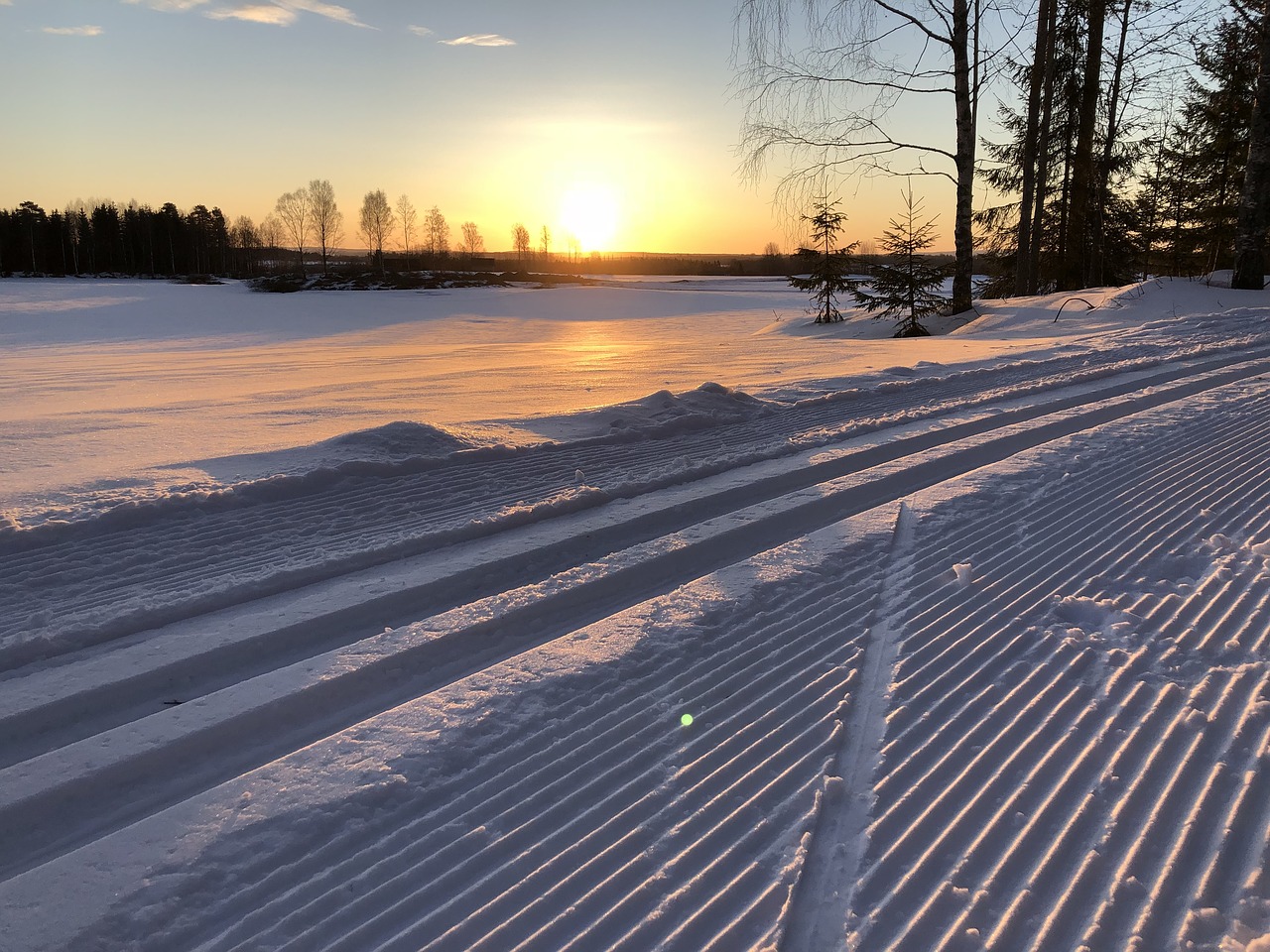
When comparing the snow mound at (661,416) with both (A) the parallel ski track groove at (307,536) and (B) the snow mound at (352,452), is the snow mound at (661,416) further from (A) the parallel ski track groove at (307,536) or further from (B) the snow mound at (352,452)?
(B) the snow mound at (352,452)

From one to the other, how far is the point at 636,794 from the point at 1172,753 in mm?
1502

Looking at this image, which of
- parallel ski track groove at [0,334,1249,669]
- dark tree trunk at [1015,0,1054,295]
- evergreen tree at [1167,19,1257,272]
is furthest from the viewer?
evergreen tree at [1167,19,1257,272]

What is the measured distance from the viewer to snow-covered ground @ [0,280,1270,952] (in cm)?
175

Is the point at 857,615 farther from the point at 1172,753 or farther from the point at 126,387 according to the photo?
the point at 126,387

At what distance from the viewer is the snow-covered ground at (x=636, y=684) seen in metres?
1.75

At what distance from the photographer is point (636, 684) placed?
8.43 feet

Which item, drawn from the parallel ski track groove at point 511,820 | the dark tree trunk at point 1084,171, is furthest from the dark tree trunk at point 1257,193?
the parallel ski track groove at point 511,820

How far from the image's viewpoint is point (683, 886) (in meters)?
1.77

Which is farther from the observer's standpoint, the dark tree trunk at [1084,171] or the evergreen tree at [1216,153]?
the evergreen tree at [1216,153]

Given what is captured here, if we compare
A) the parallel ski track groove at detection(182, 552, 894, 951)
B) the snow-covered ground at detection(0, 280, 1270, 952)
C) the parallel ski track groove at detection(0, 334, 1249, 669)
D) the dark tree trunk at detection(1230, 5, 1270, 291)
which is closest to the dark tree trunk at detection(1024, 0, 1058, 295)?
the dark tree trunk at detection(1230, 5, 1270, 291)

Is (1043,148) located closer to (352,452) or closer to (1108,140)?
(1108,140)

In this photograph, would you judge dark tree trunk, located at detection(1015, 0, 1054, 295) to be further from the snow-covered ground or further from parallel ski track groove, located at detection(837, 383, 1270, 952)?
parallel ski track groove, located at detection(837, 383, 1270, 952)

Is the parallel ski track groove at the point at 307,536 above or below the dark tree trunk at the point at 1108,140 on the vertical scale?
below

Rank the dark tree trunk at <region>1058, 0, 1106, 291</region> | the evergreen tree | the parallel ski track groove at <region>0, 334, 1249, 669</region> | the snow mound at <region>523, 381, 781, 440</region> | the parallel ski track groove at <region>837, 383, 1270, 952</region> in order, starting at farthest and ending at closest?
the evergreen tree
the dark tree trunk at <region>1058, 0, 1106, 291</region>
the snow mound at <region>523, 381, 781, 440</region>
the parallel ski track groove at <region>0, 334, 1249, 669</region>
the parallel ski track groove at <region>837, 383, 1270, 952</region>
